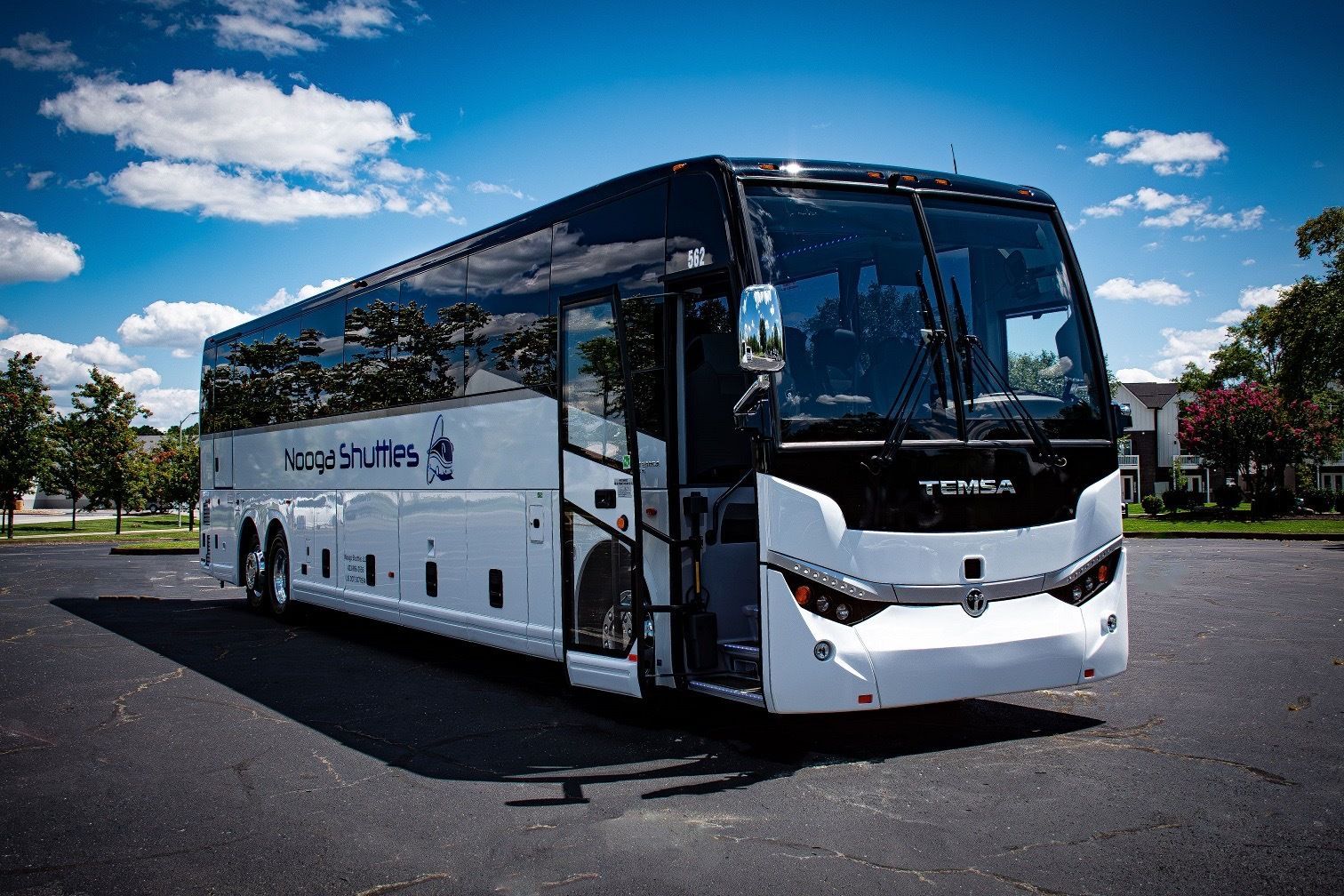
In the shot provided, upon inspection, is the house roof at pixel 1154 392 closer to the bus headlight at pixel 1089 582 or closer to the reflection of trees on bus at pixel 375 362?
the reflection of trees on bus at pixel 375 362

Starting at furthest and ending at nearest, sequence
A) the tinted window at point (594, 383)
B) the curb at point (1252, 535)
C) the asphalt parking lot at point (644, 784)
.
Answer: the curb at point (1252, 535)
the tinted window at point (594, 383)
the asphalt parking lot at point (644, 784)

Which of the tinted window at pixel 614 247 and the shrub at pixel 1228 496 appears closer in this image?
the tinted window at pixel 614 247

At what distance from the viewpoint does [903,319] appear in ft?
20.6

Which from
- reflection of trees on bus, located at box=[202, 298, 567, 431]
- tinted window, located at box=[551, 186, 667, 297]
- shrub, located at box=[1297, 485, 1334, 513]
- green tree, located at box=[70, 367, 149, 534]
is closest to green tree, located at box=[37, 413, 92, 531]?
green tree, located at box=[70, 367, 149, 534]

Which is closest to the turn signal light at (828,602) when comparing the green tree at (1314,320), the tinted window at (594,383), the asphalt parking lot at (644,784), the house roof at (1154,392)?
the asphalt parking lot at (644,784)

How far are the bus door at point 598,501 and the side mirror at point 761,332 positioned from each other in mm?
1430

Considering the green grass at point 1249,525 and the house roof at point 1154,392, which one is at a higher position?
the house roof at point 1154,392

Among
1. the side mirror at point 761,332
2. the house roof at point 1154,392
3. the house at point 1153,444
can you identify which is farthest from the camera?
the house roof at point 1154,392

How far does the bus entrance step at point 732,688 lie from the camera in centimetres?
600

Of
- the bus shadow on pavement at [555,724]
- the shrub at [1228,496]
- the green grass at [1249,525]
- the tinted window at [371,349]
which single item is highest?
the tinted window at [371,349]

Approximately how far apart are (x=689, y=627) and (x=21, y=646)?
9.10 metres

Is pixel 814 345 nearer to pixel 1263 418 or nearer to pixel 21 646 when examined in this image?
pixel 21 646

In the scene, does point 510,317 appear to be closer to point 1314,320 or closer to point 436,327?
point 436,327

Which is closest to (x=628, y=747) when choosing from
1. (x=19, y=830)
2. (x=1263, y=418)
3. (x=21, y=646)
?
(x=19, y=830)
